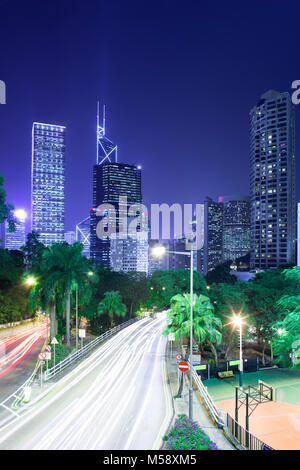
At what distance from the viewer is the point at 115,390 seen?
1766 cm

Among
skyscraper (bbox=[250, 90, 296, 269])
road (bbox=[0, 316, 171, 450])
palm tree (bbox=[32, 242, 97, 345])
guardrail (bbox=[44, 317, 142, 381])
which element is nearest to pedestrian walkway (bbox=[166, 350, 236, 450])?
road (bbox=[0, 316, 171, 450])

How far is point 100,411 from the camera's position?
14398mm

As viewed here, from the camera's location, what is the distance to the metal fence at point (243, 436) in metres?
11.4

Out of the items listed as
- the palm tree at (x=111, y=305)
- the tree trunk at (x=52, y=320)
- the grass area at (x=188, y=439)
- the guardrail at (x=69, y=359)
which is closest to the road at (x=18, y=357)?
the guardrail at (x=69, y=359)

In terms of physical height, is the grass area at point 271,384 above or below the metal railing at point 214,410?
below

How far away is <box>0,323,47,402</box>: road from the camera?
2002 centimetres

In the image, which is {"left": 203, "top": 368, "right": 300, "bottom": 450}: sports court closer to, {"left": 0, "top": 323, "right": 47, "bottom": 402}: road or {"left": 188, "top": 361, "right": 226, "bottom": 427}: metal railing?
{"left": 188, "top": 361, "right": 226, "bottom": 427}: metal railing

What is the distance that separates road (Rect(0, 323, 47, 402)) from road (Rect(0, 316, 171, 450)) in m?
3.67

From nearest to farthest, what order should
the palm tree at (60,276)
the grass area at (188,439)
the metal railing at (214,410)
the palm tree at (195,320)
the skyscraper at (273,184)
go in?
the grass area at (188,439), the metal railing at (214,410), the palm tree at (195,320), the palm tree at (60,276), the skyscraper at (273,184)

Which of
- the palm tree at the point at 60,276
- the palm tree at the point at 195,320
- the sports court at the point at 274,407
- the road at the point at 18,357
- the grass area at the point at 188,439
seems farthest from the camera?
the palm tree at the point at 60,276

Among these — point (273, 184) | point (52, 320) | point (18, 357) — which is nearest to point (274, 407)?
point (52, 320)

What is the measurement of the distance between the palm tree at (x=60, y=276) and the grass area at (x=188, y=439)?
1990 cm

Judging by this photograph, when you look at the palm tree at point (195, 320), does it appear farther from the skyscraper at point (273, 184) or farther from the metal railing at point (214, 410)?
the skyscraper at point (273, 184)

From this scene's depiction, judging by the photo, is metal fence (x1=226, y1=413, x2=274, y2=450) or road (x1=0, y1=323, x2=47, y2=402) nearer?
metal fence (x1=226, y1=413, x2=274, y2=450)
